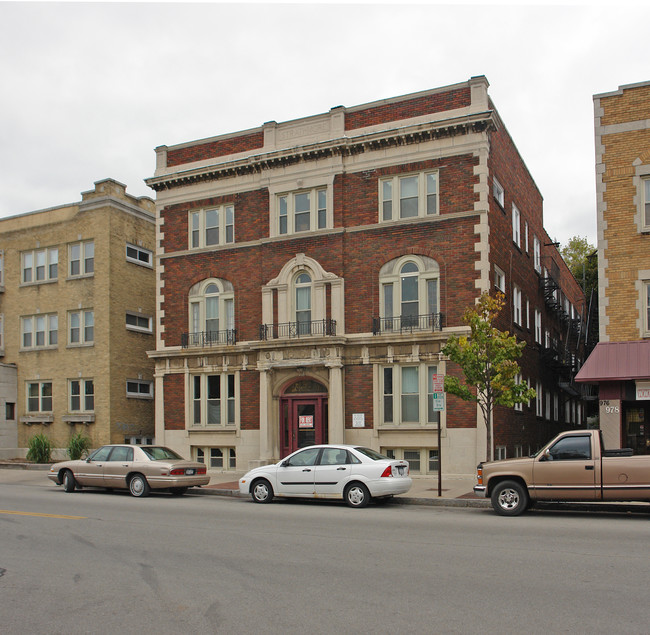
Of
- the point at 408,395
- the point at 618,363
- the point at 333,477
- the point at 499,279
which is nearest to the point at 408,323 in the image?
the point at 408,395

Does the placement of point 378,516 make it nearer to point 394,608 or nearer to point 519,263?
point 394,608

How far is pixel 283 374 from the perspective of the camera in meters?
26.2

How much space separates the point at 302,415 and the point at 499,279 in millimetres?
8079

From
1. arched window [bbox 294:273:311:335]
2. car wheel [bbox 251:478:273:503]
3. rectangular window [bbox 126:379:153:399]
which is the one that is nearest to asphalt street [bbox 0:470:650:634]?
car wheel [bbox 251:478:273:503]

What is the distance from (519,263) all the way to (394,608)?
22832mm

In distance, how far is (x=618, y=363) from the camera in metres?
20.2

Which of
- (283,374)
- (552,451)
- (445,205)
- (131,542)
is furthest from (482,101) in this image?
(131,542)

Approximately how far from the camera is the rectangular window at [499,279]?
25125mm

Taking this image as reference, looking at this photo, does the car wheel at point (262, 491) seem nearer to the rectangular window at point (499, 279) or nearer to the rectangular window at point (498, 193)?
the rectangular window at point (499, 279)

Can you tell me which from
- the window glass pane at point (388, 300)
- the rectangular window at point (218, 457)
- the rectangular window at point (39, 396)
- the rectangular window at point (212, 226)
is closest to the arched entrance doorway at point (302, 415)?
the rectangular window at point (218, 457)

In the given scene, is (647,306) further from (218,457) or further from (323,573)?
(218,457)

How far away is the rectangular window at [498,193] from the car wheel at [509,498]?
1234 centimetres

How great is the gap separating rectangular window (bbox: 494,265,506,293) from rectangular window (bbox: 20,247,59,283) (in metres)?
18.8

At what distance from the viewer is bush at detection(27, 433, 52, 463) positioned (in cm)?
3083
